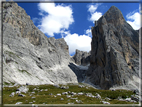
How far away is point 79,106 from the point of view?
700 inches

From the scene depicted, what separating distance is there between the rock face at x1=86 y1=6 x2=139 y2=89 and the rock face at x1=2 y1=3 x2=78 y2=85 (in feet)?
128

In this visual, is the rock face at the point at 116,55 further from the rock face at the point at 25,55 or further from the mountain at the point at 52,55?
the rock face at the point at 25,55

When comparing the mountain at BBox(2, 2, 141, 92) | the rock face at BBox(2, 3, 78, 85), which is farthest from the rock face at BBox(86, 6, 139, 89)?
the rock face at BBox(2, 3, 78, 85)

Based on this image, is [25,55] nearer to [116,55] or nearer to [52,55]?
[52,55]

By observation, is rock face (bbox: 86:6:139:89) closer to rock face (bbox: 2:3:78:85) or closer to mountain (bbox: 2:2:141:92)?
mountain (bbox: 2:2:141:92)

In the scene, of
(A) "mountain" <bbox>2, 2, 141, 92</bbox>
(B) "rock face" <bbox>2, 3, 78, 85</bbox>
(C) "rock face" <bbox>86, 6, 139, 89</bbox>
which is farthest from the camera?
(C) "rock face" <bbox>86, 6, 139, 89</bbox>

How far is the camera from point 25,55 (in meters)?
88.8

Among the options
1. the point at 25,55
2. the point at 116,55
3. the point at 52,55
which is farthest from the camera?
the point at 52,55

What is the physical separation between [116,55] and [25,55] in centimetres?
7425

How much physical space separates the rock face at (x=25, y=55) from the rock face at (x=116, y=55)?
39.1 meters

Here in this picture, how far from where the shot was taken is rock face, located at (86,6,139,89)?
265ft

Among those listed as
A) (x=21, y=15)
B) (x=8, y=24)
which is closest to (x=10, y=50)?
(x=8, y=24)

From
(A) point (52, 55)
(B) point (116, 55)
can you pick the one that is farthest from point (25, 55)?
(B) point (116, 55)

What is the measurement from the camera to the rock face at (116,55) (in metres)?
80.7
